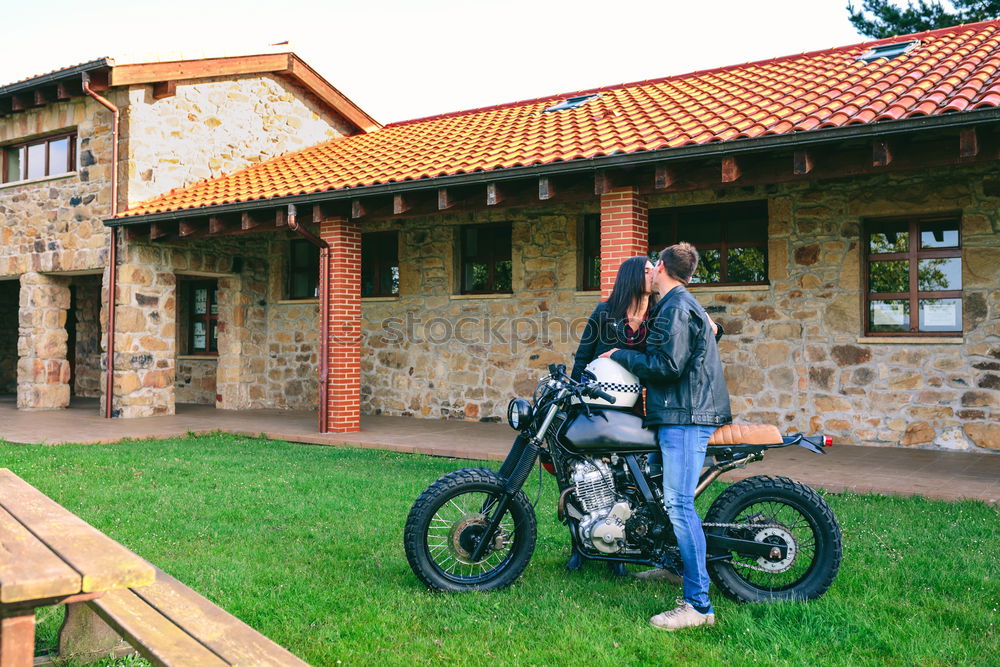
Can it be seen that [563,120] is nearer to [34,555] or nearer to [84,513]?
[84,513]

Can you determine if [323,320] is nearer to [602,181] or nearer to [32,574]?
[602,181]

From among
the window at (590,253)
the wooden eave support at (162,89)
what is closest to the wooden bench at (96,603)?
the window at (590,253)

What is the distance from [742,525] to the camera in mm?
3432

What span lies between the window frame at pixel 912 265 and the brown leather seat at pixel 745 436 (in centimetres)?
538

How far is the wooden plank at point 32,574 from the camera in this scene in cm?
193

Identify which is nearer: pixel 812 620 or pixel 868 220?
pixel 812 620

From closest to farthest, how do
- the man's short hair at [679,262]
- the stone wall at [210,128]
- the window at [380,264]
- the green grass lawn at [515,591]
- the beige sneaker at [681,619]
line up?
the green grass lawn at [515,591] < the beige sneaker at [681,619] < the man's short hair at [679,262] < the stone wall at [210,128] < the window at [380,264]

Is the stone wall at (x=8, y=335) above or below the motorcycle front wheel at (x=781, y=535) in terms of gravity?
above

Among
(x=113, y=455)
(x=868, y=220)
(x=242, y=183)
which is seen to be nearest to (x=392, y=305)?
(x=242, y=183)

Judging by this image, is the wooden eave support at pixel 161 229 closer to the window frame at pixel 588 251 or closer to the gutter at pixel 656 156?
the gutter at pixel 656 156

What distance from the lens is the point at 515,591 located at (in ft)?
11.8

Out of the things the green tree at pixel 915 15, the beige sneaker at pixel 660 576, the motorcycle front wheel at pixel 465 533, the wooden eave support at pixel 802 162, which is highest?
the green tree at pixel 915 15

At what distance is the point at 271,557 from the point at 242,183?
Answer: 7.78 metres

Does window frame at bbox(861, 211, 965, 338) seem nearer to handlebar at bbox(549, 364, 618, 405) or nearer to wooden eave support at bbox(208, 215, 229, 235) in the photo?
handlebar at bbox(549, 364, 618, 405)
